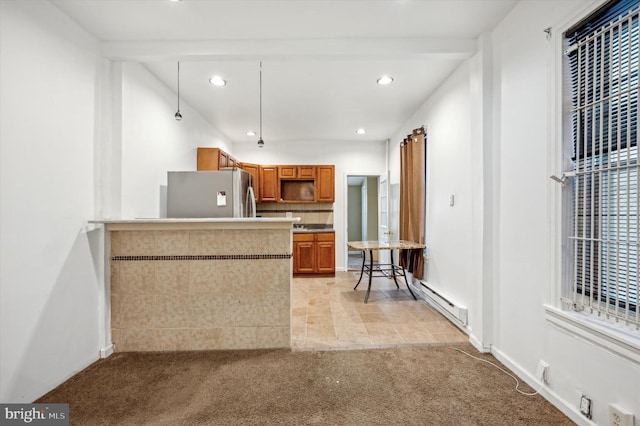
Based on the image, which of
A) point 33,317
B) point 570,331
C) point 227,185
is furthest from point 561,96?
point 33,317

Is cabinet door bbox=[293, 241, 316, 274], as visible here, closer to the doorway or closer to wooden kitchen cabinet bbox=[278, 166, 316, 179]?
wooden kitchen cabinet bbox=[278, 166, 316, 179]

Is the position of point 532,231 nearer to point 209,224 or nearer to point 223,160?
point 209,224

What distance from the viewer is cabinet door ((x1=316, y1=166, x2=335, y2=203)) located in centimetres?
548

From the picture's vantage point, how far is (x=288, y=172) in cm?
548

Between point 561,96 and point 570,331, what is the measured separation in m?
1.39

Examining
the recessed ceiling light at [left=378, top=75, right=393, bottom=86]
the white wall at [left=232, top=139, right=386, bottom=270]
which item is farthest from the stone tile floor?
the recessed ceiling light at [left=378, top=75, right=393, bottom=86]

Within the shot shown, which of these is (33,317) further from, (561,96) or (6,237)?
(561,96)

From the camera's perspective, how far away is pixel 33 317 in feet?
5.76

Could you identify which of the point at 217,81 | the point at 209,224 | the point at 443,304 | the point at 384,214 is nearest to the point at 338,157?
the point at 384,214

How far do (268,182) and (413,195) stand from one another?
2.85 metres

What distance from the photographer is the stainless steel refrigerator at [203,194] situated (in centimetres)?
281

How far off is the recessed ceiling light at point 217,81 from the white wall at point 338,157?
2501mm

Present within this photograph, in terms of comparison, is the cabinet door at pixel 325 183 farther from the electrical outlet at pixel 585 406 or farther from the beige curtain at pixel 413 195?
the electrical outlet at pixel 585 406

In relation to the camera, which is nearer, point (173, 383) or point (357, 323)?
point (173, 383)
